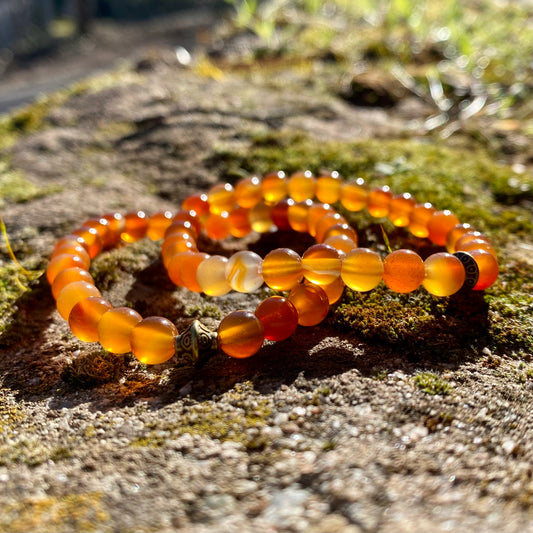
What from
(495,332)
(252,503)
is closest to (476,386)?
(495,332)

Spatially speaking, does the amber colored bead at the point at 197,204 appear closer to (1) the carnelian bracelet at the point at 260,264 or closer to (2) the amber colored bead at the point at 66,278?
(1) the carnelian bracelet at the point at 260,264

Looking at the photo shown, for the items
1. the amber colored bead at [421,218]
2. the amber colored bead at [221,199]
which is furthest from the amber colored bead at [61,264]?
the amber colored bead at [421,218]

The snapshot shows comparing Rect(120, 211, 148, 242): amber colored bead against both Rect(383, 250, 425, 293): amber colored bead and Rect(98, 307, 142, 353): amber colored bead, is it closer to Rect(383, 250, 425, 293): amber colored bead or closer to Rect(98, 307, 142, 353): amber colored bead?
Rect(98, 307, 142, 353): amber colored bead

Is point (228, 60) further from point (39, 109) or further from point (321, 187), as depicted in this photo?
point (321, 187)

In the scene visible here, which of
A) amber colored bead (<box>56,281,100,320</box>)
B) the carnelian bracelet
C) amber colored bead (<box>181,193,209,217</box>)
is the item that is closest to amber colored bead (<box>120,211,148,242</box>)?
the carnelian bracelet

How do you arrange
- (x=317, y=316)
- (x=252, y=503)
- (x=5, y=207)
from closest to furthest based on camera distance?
(x=252, y=503) → (x=317, y=316) → (x=5, y=207)

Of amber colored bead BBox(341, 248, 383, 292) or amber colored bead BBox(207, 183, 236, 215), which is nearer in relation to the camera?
amber colored bead BBox(341, 248, 383, 292)
